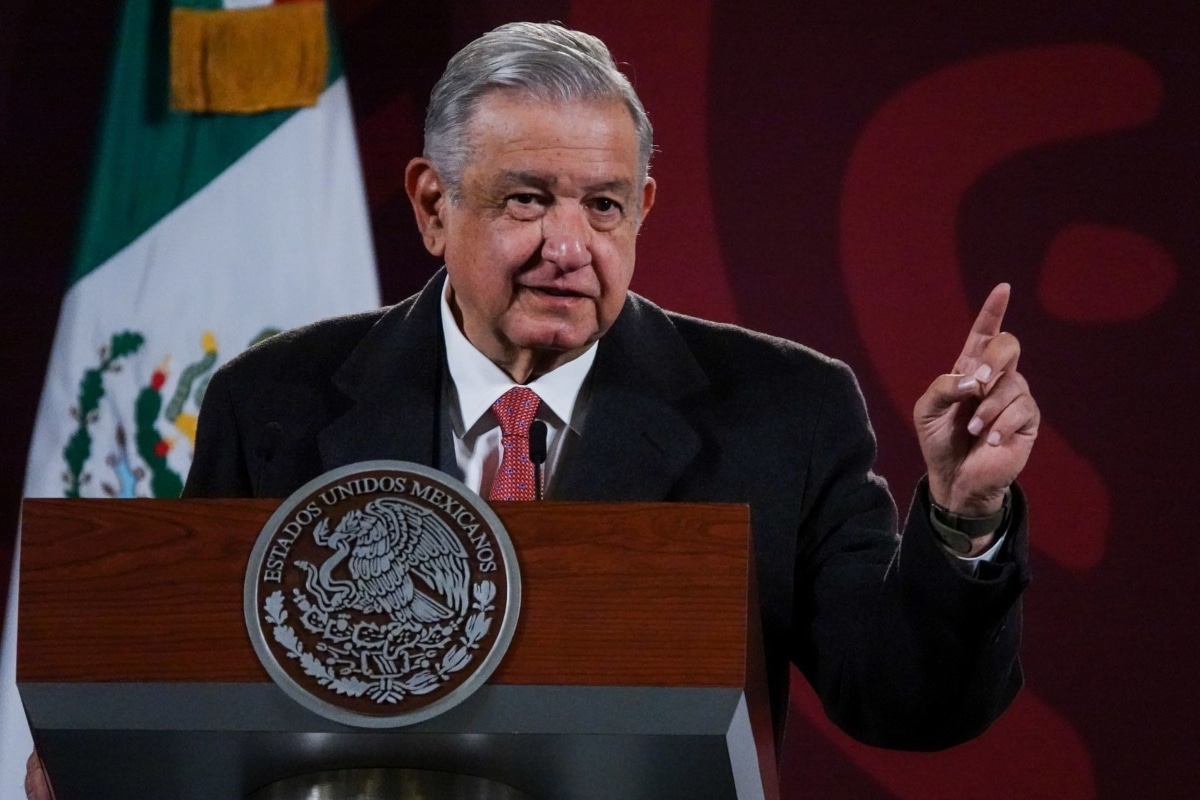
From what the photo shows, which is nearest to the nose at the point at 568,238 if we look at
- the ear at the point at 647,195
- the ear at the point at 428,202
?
the ear at the point at 647,195

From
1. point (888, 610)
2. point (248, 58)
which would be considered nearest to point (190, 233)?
point (248, 58)

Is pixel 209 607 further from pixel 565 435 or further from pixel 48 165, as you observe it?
pixel 48 165

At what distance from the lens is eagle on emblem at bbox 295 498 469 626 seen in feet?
4.28

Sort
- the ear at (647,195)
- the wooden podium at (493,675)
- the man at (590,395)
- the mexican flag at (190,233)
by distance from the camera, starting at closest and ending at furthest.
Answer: the wooden podium at (493,675) → the man at (590,395) → the ear at (647,195) → the mexican flag at (190,233)

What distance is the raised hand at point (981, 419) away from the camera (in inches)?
59.4

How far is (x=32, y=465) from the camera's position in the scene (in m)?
3.44

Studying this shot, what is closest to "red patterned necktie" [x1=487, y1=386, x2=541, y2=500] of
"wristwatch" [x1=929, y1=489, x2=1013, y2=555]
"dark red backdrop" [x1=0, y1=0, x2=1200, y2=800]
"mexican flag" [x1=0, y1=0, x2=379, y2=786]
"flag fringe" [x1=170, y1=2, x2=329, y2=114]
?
"wristwatch" [x1=929, y1=489, x2=1013, y2=555]

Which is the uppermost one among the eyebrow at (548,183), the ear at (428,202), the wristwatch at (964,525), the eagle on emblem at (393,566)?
the eyebrow at (548,183)

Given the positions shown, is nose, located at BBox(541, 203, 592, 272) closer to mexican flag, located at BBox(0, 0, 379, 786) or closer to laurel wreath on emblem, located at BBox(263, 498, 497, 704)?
laurel wreath on emblem, located at BBox(263, 498, 497, 704)

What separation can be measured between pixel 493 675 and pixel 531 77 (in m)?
0.82

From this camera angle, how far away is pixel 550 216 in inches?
75.2

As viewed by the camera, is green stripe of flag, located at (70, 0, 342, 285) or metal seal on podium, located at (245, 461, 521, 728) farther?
green stripe of flag, located at (70, 0, 342, 285)

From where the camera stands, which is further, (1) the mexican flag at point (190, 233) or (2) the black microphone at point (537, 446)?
(1) the mexican flag at point (190, 233)

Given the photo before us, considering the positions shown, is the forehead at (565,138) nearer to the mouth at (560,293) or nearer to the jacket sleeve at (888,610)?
the mouth at (560,293)
